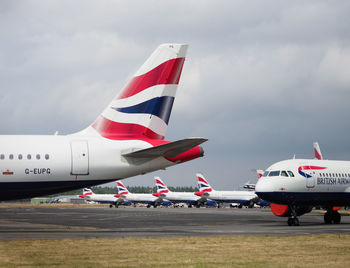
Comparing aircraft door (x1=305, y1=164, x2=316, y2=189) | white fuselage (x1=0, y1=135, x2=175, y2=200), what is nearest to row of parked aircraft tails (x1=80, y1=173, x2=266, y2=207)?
aircraft door (x1=305, y1=164, x2=316, y2=189)

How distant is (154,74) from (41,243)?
10401 millimetres

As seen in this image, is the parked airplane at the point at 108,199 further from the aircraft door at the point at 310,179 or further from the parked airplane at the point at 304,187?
the aircraft door at the point at 310,179

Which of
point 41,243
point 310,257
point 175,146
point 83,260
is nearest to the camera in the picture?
point 83,260

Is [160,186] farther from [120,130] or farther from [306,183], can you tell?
[120,130]

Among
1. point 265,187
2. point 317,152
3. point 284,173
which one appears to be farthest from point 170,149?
point 317,152

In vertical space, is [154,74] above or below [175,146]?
above

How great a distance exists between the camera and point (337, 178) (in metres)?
41.7

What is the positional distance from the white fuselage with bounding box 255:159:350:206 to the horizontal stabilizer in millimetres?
14164

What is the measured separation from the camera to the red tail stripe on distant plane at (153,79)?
1059 inches

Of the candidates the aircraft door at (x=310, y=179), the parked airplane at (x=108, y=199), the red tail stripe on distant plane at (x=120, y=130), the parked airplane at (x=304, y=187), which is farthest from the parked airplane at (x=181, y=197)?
the red tail stripe on distant plane at (x=120, y=130)

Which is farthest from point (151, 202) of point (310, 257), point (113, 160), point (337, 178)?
point (310, 257)

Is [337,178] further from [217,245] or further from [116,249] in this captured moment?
[116,249]

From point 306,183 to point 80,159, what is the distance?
64.5ft

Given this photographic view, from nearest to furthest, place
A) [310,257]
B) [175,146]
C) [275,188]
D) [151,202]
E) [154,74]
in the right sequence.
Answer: [310,257]
[175,146]
[154,74]
[275,188]
[151,202]
